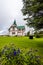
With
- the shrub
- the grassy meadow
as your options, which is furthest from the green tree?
the shrub

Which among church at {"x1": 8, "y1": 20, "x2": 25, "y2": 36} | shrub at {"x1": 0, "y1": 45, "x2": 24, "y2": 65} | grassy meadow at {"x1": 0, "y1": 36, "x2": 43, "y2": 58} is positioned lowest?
grassy meadow at {"x1": 0, "y1": 36, "x2": 43, "y2": 58}

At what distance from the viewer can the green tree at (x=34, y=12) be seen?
2010cm

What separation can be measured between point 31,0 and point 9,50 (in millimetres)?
13436

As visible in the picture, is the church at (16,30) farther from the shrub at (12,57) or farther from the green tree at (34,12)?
the shrub at (12,57)

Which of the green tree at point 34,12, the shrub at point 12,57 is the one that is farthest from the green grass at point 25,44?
the shrub at point 12,57

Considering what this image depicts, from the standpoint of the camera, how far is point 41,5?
1973 centimetres

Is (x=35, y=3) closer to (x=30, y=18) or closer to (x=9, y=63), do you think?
(x=30, y=18)

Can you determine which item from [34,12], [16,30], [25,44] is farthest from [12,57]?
[16,30]

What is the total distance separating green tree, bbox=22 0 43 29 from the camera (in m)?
20.1

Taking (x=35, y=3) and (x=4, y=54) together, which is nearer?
(x=4, y=54)

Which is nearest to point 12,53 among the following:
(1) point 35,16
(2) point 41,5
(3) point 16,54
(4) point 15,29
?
(3) point 16,54

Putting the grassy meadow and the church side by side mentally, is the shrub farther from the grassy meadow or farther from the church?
the church

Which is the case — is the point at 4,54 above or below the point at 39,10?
below

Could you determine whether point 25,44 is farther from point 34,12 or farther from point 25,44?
point 34,12
